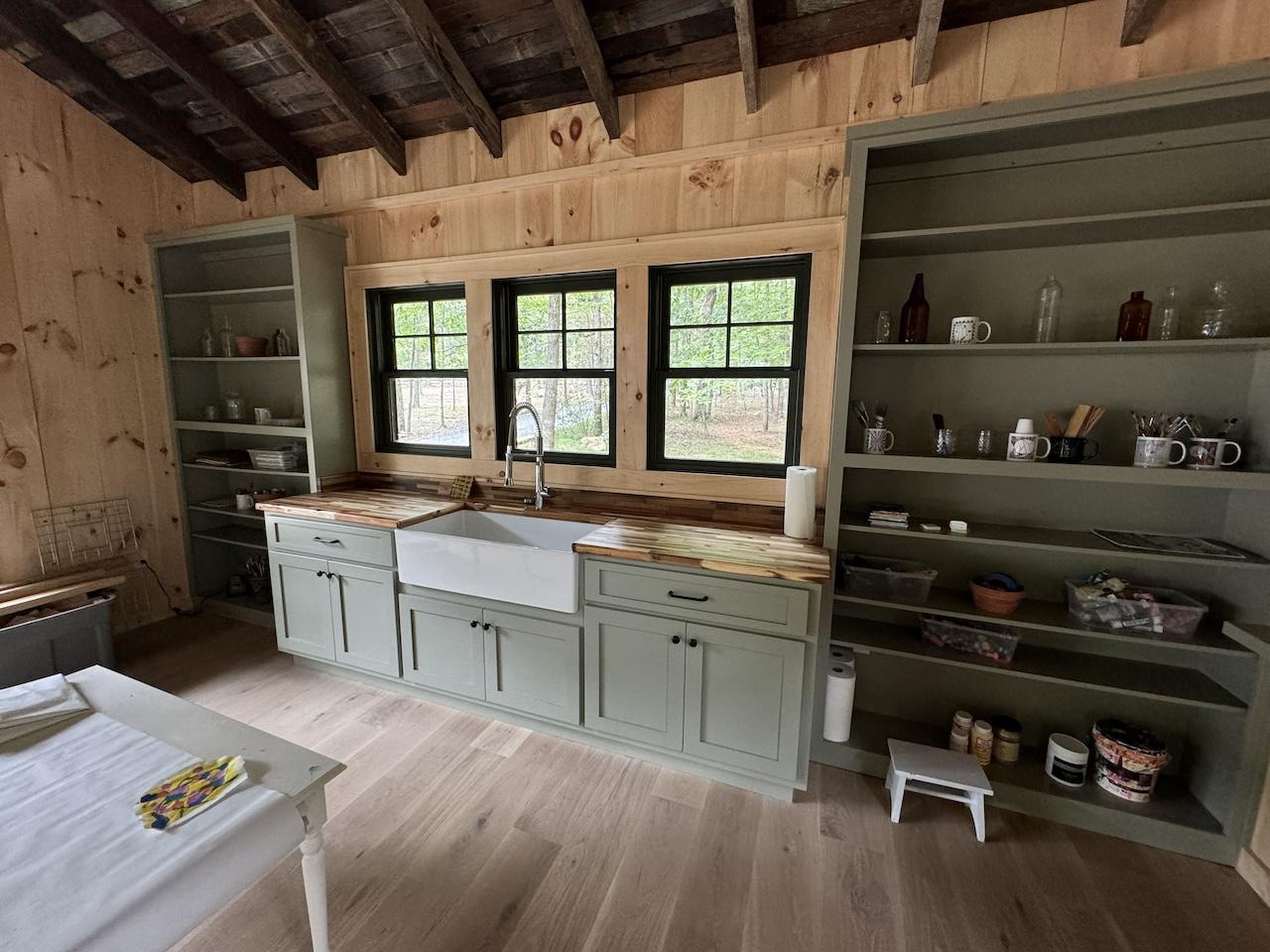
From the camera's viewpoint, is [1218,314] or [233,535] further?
[233,535]

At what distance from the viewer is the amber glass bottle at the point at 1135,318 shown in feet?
5.48

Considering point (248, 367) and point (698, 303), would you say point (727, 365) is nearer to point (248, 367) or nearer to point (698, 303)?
point (698, 303)

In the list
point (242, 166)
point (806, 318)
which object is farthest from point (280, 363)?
point (806, 318)

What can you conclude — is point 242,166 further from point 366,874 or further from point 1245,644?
point 1245,644

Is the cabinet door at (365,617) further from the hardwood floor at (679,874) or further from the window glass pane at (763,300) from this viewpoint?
the window glass pane at (763,300)

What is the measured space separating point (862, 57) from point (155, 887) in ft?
9.76

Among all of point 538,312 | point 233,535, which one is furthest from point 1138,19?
point 233,535

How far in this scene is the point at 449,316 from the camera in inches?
116

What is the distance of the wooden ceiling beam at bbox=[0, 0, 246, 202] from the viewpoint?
7.75ft

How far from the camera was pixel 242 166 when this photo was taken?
3.17 meters

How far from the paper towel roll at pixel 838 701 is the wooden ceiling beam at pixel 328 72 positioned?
124 inches

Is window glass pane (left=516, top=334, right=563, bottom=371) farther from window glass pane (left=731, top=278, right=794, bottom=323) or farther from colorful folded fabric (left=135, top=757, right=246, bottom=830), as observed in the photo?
colorful folded fabric (left=135, top=757, right=246, bottom=830)

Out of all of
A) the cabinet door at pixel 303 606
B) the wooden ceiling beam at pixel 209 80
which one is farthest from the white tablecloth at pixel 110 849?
the wooden ceiling beam at pixel 209 80

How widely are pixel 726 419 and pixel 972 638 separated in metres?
1.29
